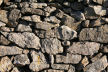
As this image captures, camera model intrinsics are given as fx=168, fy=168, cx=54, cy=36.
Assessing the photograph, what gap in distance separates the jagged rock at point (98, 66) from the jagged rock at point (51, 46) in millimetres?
967

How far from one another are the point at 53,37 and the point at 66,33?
→ 41cm

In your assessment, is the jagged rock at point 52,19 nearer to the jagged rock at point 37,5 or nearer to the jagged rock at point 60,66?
A: the jagged rock at point 37,5

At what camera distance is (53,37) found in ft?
16.5

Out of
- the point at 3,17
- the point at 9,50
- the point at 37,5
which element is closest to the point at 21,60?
the point at 9,50

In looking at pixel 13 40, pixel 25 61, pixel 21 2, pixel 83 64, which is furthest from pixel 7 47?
pixel 83 64

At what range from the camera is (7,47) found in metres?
5.03

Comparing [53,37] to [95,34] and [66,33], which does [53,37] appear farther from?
[95,34]

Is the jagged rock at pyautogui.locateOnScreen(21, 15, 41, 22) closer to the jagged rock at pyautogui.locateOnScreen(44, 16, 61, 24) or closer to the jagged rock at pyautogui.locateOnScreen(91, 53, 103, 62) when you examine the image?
the jagged rock at pyautogui.locateOnScreen(44, 16, 61, 24)

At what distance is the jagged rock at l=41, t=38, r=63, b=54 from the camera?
5000 mm

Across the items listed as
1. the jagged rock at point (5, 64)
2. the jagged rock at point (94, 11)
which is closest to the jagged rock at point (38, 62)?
the jagged rock at point (5, 64)

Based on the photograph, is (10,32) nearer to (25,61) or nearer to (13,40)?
(13,40)

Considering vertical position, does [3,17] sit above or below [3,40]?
above

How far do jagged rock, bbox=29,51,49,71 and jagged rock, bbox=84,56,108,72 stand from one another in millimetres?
1255

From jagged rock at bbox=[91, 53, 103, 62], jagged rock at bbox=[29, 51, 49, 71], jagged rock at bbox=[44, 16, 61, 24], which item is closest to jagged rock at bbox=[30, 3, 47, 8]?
jagged rock at bbox=[44, 16, 61, 24]
